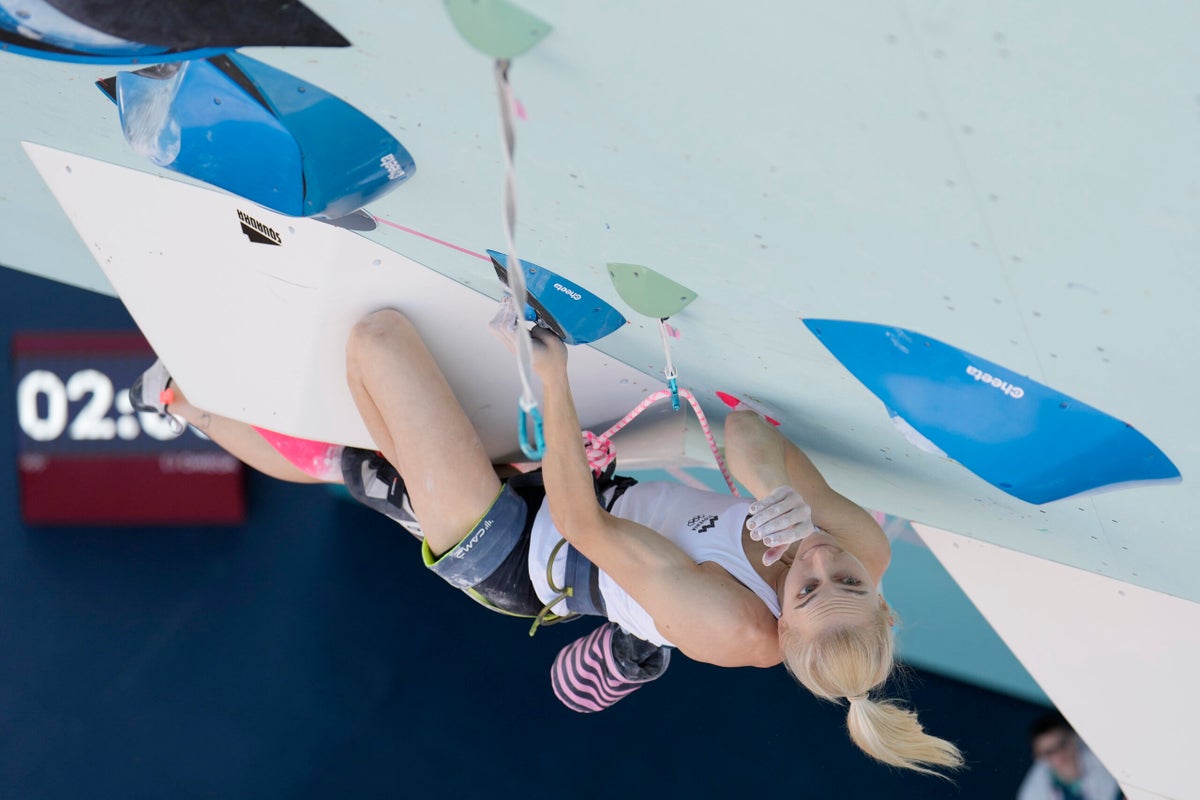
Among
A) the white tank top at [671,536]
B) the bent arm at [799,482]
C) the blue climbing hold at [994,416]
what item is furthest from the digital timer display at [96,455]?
the blue climbing hold at [994,416]

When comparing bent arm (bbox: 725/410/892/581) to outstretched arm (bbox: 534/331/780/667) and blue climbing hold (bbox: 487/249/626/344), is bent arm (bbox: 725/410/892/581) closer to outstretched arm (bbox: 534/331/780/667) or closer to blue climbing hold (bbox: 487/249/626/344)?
outstretched arm (bbox: 534/331/780/667)

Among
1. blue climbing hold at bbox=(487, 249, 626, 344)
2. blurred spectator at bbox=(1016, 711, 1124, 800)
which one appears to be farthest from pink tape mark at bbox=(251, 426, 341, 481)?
blurred spectator at bbox=(1016, 711, 1124, 800)

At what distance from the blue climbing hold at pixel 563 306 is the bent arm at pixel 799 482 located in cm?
26

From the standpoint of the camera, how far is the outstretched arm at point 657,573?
1.44 meters

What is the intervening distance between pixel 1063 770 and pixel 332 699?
1.92 metres

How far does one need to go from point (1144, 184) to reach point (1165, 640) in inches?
49.7

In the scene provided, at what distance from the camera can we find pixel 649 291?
4.39 ft

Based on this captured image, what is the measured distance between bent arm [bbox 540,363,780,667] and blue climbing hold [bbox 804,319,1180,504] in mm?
345

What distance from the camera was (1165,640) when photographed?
1764mm

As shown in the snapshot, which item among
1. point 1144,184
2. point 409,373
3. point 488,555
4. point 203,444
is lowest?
point 203,444

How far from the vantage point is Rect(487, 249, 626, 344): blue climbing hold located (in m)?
1.47

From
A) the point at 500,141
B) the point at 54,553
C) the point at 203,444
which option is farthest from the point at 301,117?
the point at 54,553

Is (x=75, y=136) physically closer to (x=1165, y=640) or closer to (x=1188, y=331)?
(x=1188, y=331)

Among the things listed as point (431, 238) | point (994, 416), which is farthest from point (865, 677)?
point (431, 238)
